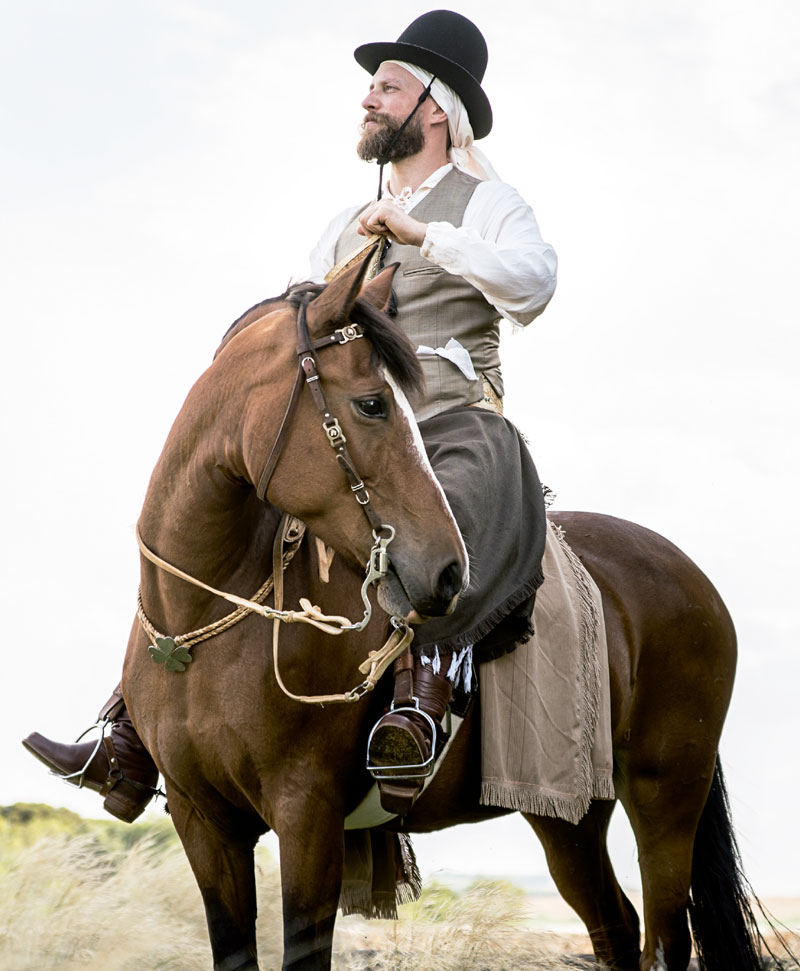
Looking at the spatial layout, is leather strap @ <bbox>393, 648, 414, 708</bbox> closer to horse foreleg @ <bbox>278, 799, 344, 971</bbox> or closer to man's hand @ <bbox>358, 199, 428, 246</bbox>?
horse foreleg @ <bbox>278, 799, 344, 971</bbox>

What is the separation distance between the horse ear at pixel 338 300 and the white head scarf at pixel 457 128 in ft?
5.31

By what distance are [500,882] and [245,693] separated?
3.03 metres

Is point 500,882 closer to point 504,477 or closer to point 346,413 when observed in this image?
point 504,477

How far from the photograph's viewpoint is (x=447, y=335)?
446 cm

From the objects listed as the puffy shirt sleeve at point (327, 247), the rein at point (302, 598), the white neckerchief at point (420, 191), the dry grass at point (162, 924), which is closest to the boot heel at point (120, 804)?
the rein at point (302, 598)

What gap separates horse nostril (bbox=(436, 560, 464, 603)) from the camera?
10.6 ft

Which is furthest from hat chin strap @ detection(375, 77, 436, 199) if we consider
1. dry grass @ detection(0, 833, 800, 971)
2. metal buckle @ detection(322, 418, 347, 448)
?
dry grass @ detection(0, 833, 800, 971)

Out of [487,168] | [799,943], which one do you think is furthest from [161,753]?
[799,943]

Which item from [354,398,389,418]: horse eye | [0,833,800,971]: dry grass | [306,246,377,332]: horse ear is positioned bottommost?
[0,833,800,971]: dry grass

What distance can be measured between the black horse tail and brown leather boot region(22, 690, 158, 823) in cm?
254

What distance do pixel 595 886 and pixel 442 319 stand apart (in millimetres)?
2692

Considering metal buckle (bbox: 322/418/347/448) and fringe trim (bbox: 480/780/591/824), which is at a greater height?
metal buckle (bbox: 322/418/347/448)

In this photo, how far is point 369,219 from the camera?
4.09 metres

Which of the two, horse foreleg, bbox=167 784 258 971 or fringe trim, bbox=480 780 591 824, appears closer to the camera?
horse foreleg, bbox=167 784 258 971
